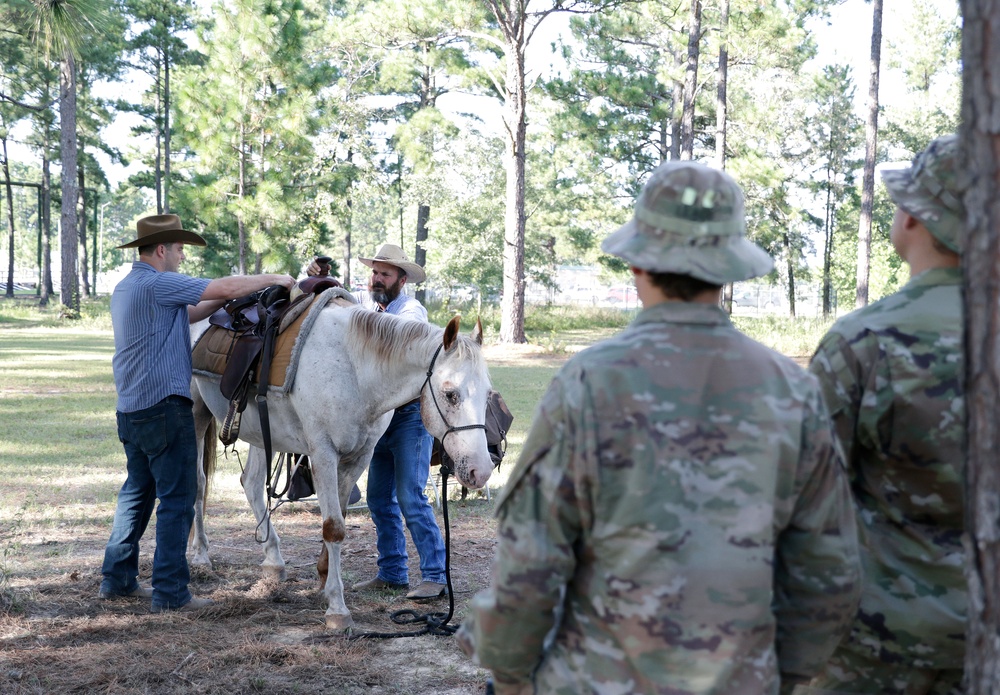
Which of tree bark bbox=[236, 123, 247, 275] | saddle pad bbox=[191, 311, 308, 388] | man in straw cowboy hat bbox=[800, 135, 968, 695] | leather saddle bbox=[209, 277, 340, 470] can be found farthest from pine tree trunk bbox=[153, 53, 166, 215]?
man in straw cowboy hat bbox=[800, 135, 968, 695]

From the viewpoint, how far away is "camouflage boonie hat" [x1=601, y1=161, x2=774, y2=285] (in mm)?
1824

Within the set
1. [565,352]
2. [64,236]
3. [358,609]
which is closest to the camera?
[358,609]

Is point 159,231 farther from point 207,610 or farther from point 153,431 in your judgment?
point 207,610

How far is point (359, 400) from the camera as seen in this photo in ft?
17.3

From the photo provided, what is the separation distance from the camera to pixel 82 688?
13.4ft

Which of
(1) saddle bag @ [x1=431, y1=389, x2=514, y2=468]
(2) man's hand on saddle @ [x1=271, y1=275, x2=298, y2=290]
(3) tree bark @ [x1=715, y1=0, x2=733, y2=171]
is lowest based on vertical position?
(1) saddle bag @ [x1=431, y1=389, x2=514, y2=468]

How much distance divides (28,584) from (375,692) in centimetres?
251

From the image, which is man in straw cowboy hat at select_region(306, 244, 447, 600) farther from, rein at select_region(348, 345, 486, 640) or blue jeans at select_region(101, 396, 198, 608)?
blue jeans at select_region(101, 396, 198, 608)

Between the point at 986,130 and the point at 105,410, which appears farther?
the point at 105,410

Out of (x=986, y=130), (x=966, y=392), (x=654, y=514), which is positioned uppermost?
(x=986, y=130)

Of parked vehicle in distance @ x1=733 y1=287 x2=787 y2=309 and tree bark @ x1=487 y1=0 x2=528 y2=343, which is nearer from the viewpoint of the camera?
tree bark @ x1=487 y1=0 x2=528 y2=343

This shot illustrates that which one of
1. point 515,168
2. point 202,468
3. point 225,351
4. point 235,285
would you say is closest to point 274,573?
point 202,468

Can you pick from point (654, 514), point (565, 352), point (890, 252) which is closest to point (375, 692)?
point (654, 514)

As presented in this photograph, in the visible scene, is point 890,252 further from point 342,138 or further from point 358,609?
point 358,609
